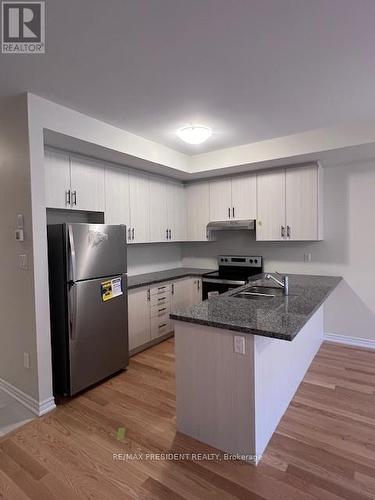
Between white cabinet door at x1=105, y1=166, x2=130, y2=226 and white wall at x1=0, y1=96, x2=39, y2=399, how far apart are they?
1.06 meters

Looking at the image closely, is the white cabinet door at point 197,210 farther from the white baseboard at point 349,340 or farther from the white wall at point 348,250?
the white baseboard at point 349,340

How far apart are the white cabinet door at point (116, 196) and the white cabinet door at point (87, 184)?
0.30ft

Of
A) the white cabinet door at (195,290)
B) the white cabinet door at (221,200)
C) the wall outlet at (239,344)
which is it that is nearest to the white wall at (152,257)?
the white cabinet door at (195,290)

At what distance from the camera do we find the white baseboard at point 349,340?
11.9 feet

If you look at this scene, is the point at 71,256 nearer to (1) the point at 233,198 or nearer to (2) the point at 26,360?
(2) the point at 26,360

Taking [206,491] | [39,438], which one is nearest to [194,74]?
[206,491]

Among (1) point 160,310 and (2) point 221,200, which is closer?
(1) point 160,310

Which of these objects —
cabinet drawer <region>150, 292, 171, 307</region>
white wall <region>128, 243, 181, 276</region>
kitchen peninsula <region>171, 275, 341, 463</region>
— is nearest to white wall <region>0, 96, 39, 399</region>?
kitchen peninsula <region>171, 275, 341, 463</region>

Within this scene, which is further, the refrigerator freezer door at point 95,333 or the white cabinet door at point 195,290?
the white cabinet door at point 195,290

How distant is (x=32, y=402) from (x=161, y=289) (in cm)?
192

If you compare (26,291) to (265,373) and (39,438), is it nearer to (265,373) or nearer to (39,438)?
(39,438)

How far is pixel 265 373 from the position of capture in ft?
6.29

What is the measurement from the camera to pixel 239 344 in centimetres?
180

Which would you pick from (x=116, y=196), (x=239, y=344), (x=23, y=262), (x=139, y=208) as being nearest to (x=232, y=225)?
(x=139, y=208)
